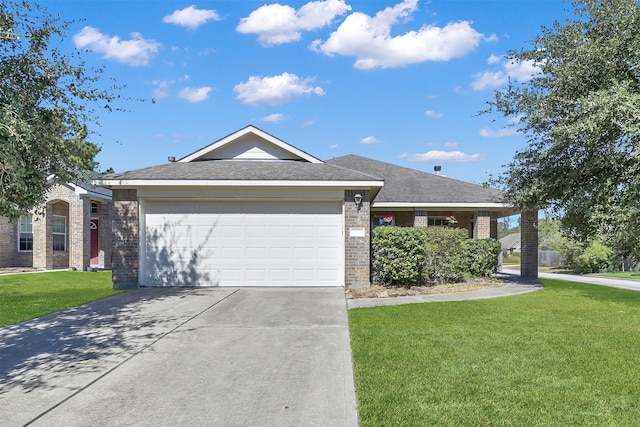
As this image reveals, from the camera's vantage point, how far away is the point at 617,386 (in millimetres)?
4516

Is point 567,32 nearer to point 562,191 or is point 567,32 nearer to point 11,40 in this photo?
point 562,191

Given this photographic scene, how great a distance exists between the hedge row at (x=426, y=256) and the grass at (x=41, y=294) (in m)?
7.28

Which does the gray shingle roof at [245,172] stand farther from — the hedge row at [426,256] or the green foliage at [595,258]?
Result: the green foliage at [595,258]

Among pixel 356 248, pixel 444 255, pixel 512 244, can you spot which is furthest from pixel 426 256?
pixel 512 244

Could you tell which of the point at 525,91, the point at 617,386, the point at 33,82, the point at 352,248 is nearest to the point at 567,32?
the point at 525,91

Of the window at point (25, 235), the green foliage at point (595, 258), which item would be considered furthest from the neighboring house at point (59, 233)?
the green foliage at point (595, 258)

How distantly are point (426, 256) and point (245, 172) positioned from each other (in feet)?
19.2

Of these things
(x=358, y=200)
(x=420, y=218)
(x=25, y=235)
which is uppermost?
(x=358, y=200)

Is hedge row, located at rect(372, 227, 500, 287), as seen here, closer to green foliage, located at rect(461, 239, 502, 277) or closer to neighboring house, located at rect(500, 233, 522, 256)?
green foliage, located at rect(461, 239, 502, 277)

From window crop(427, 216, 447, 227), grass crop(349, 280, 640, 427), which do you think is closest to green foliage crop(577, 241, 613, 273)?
window crop(427, 216, 447, 227)

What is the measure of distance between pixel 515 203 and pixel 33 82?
12883 millimetres

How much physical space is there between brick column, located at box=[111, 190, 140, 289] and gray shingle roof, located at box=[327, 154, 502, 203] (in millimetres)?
9799

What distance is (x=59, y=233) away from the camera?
2088 centimetres

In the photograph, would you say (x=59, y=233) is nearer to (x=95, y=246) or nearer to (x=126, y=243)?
(x=95, y=246)
